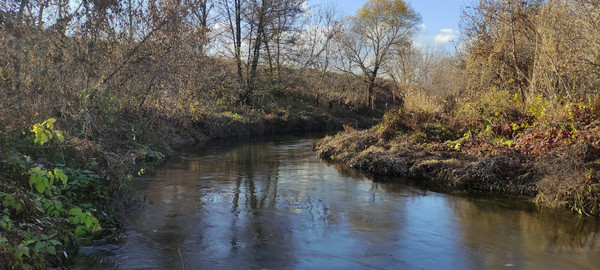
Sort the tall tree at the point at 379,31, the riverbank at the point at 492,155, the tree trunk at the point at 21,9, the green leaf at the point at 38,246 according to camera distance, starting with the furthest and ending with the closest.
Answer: the tall tree at the point at 379,31 < the tree trunk at the point at 21,9 < the riverbank at the point at 492,155 < the green leaf at the point at 38,246

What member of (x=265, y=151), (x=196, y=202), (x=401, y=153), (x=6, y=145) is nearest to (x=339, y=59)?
(x=265, y=151)

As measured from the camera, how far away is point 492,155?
10742 millimetres

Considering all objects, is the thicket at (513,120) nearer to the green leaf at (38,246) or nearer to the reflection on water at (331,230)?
the reflection on water at (331,230)

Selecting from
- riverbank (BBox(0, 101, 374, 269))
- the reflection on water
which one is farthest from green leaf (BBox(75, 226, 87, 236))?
the reflection on water

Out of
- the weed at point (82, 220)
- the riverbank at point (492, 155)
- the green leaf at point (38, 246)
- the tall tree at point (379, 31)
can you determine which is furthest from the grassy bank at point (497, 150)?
the tall tree at point (379, 31)

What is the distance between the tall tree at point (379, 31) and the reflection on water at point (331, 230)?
2740 cm

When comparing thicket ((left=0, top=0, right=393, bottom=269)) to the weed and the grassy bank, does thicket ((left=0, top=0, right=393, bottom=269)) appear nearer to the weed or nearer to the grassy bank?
the weed

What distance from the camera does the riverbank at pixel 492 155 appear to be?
8375 mm

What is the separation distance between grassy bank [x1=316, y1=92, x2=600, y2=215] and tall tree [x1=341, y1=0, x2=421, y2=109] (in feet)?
73.1

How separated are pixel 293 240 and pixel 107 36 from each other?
8.03 m

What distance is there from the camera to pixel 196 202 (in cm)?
880

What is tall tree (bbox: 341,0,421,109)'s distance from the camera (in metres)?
36.8

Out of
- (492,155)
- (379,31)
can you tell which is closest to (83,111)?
(492,155)

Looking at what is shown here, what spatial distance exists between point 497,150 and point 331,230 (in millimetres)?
5983
